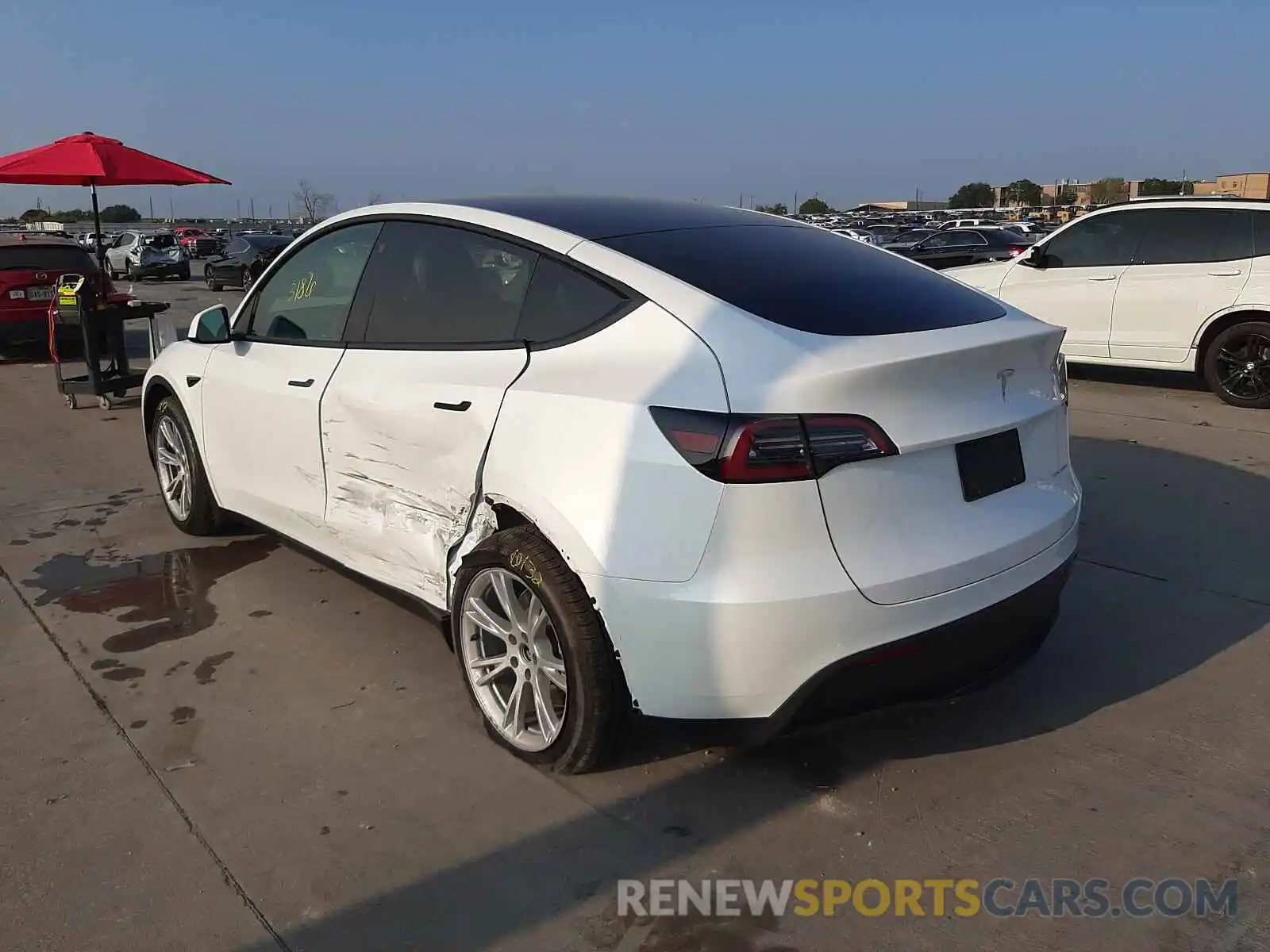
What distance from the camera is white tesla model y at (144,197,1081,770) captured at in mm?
2561

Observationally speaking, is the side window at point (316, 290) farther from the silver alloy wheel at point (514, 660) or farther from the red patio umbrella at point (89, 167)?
the red patio umbrella at point (89, 167)

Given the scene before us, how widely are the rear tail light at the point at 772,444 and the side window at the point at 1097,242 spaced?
7798 mm

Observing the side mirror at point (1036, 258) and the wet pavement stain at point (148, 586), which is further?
the side mirror at point (1036, 258)

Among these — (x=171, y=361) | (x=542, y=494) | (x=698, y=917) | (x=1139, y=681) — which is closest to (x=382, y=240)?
(x=542, y=494)

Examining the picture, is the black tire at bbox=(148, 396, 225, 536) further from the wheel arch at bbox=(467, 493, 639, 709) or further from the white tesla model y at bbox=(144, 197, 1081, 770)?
the wheel arch at bbox=(467, 493, 639, 709)

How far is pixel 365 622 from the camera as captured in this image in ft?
14.0

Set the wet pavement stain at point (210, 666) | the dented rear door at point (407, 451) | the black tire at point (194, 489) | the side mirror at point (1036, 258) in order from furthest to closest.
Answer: the side mirror at point (1036, 258) → the black tire at point (194, 489) → the wet pavement stain at point (210, 666) → the dented rear door at point (407, 451)

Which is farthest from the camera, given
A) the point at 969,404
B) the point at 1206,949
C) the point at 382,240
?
the point at 382,240

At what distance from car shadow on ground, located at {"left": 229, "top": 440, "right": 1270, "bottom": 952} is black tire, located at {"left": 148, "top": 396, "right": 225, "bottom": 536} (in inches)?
118

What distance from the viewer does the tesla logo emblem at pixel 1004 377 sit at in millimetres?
2943

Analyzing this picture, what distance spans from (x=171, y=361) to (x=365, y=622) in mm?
1894

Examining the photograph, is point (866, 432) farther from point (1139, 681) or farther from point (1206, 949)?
point (1139, 681)

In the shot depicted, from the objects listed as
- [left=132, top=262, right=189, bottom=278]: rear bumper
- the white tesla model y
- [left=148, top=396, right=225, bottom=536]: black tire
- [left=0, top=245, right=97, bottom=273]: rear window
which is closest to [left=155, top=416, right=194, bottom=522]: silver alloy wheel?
[left=148, top=396, right=225, bottom=536]: black tire

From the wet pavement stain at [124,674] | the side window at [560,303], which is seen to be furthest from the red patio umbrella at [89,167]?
the side window at [560,303]
